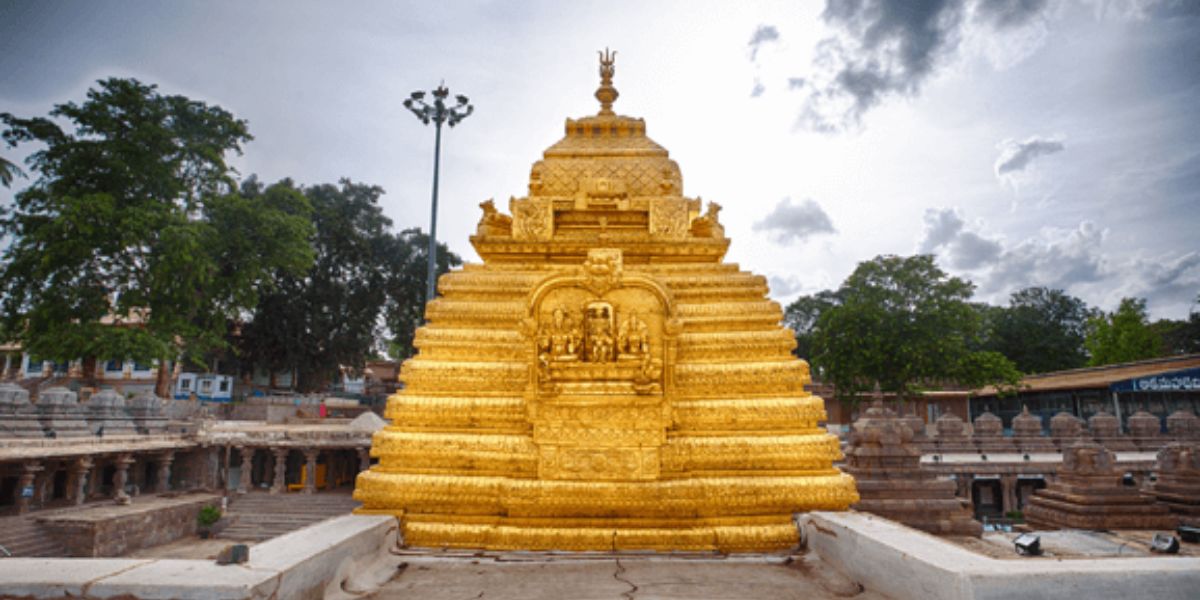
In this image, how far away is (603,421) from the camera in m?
6.32

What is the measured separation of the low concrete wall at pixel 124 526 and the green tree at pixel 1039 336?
193ft

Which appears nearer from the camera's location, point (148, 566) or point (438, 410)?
point (148, 566)

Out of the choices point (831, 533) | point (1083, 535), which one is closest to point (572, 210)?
point (831, 533)

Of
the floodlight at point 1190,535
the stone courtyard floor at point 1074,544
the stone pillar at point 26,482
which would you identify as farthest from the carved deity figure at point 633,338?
the stone pillar at point 26,482

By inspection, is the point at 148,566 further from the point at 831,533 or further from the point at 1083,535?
the point at 1083,535

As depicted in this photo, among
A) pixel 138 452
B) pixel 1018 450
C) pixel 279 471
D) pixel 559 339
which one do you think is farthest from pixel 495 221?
pixel 279 471

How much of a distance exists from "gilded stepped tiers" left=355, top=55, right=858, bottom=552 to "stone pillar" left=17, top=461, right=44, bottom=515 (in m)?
21.2

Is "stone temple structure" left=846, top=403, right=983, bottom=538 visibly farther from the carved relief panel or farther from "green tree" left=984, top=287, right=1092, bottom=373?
"green tree" left=984, top=287, right=1092, bottom=373

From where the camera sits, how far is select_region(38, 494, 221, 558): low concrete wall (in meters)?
19.6

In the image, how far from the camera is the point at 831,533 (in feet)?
17.9

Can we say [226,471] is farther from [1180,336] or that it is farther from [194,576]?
[1180,336]

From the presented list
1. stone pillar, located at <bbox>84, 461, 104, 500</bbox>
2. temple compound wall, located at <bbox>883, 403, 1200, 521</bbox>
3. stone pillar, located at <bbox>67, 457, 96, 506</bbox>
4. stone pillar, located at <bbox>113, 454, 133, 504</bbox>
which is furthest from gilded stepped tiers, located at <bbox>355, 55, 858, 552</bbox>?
stone pillar, located at <bbox>84, 461, 104, 500</bbox>

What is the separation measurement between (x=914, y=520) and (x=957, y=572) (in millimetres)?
7287

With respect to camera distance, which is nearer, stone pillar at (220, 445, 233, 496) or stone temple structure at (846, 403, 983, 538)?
stone temple structure at (846, 403, 983, 538)
